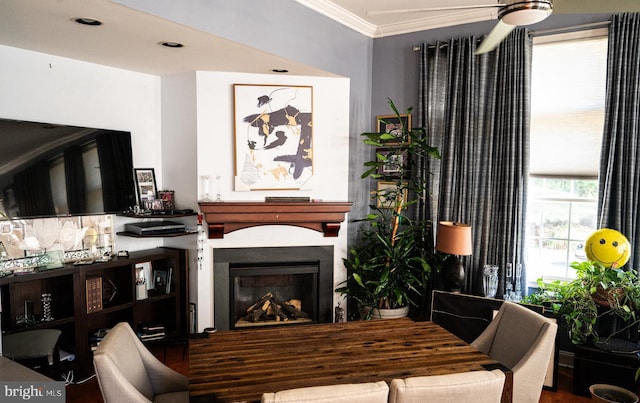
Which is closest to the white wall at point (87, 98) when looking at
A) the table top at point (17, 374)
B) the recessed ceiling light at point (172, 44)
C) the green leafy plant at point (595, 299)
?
the recessed ceiling light at point (172, 44)

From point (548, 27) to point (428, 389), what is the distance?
3.23m

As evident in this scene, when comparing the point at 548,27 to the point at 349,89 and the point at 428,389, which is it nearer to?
the point at 349,89

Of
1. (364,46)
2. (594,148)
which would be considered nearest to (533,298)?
(594,148)

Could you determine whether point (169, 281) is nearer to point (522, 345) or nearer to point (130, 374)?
point (130, 374)

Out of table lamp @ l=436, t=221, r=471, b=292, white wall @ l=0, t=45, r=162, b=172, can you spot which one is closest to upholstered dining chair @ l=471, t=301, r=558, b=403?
table lamp @ l=436, t=221, r=471, b=292

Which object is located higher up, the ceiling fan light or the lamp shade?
the ceiling fan light

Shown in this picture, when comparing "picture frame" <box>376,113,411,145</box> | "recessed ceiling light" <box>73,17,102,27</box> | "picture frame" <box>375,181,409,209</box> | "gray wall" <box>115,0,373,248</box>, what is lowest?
"picture frame" <box>375,181,409,209</box>

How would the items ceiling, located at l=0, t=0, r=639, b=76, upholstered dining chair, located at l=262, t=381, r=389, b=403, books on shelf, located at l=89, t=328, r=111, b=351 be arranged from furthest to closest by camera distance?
1. books on shelf, located at l=89, t=328, r=111, b=351
2. ceiling, located at l=0, t=0, r=639, b=76
3. upholstered dining chair, located at l=262, t=381, r=389, b=403

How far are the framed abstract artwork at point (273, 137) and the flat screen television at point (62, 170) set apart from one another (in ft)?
3.06

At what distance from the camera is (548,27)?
3742 mm

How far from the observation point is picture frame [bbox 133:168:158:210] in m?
4.01

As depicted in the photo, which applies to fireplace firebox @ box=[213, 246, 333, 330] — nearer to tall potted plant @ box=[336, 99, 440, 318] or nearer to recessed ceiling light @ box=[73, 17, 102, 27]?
tall potted plant @ box=[336, 99, 440, 318]

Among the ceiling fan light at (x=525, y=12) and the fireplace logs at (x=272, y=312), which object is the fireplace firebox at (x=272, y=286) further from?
the ceiling fan light at (x=525, y=12)

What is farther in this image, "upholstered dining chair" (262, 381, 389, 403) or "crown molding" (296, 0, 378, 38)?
"crown molding" (296, 0, 378, 38)
